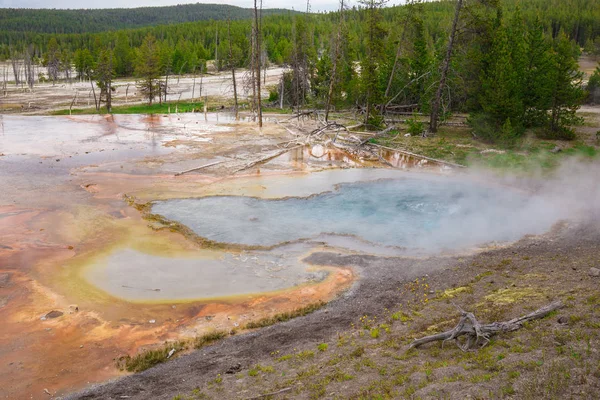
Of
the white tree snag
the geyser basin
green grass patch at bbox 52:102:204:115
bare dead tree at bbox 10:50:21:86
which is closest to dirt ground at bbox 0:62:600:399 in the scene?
the white tree snag

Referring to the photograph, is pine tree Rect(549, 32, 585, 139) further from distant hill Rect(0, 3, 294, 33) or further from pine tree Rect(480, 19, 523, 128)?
distant hill Rect(0, 3, 294, 33)

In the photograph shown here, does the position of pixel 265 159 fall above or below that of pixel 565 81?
below

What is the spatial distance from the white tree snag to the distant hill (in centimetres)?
14226

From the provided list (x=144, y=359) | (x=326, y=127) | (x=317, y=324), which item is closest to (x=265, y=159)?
(x=326, y=127)

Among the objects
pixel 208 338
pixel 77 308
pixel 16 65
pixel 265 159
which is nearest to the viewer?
pixel 208 338

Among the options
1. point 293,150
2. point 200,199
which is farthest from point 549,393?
point 293,150

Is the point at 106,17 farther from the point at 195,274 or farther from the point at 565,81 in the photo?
the point at 195,274

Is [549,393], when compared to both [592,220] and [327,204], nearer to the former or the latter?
[592,220]

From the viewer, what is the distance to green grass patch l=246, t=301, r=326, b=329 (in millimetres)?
9500

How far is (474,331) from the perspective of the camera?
24.6 feet

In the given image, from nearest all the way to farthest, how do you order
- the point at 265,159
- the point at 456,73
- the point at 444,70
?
1. the point at 265,159
2. the point at 444,70
3. the point at 456,73

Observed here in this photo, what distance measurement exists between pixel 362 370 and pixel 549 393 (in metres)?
2.53

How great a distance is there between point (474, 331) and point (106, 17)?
186234 millimetres

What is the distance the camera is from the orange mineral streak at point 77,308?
27.0ft
